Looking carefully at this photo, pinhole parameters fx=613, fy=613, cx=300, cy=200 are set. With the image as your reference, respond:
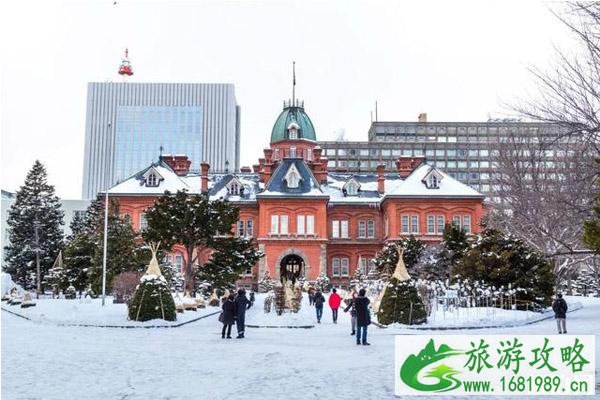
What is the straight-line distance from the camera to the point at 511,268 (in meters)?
→ 27.4

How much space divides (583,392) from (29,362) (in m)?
9.21

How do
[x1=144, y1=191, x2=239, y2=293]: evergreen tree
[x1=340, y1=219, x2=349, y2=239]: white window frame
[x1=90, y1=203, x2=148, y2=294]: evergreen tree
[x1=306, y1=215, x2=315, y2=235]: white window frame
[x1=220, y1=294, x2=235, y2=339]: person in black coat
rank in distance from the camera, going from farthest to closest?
[x1=340, y1=219, x2=349, y2=239]: white window frame, [x1=306, y1=215, x2=315, y2=235]: white window frame, [x1=90, y1=203, x2=148, y2=294]: evergreen tree, [x1=144, y1=191, x2=239, y2=293]: evergreen tree, [x1=220, y1=294, x2=235, y2=339]: person in black coat

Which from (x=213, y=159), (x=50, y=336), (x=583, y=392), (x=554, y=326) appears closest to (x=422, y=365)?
(x=583, y=392)

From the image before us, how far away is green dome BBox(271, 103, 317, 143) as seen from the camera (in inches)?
2507


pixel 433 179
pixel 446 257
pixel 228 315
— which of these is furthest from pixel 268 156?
pixel 228 315

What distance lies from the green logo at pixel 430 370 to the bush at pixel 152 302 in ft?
45.1

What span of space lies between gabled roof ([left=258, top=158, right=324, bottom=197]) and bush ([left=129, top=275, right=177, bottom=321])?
32.2 m

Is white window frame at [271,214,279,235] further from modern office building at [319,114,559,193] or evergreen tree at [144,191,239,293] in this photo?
modern office building at [319,114,559,193]

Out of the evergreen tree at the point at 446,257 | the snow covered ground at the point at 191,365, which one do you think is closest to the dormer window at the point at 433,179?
the evergreen tree at the point at 446,257

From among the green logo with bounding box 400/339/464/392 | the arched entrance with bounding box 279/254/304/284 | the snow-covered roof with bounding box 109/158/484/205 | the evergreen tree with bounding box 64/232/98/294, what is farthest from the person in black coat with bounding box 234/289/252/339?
the arched entrance with bounding box 279/254/304/284

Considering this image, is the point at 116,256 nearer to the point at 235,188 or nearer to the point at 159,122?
the point at 235,188

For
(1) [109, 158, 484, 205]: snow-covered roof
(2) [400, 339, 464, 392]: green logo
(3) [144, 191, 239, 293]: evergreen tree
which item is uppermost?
(1) [109, 158, 484, 205]: snow-covered roof

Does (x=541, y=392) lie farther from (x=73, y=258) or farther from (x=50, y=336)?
(x=73, y=258)

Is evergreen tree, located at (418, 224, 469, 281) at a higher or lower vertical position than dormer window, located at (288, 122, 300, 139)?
lower
